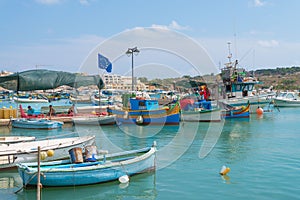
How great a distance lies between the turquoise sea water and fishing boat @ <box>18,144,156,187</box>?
24cm

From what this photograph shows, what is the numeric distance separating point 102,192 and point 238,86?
101 feet

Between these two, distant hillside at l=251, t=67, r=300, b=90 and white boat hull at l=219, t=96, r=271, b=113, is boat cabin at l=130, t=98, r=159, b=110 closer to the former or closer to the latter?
white boat hull at l=219, t=96, r=271, b=113

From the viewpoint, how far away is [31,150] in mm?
12984

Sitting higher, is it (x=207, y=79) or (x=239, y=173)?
(x=207, y=79)

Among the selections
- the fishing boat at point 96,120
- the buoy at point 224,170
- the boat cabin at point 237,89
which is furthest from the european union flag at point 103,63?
the boat cabin at point 237,89

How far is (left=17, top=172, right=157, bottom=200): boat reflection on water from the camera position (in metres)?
10.2

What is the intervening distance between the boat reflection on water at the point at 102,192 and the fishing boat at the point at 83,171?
6.5 inches

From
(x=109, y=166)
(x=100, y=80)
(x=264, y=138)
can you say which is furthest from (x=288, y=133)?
(x=109, y=166)

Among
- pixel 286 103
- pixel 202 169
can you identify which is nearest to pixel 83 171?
pixel 202 169

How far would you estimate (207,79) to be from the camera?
1606 inches

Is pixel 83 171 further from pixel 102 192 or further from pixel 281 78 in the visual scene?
pixel 281 78

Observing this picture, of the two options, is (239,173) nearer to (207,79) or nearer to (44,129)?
(44,129)

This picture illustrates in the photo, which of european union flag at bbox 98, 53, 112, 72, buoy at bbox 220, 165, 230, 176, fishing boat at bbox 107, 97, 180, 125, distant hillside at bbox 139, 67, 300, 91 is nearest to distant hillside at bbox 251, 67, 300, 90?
distant hillside at bbox 139, 67, 300, 91

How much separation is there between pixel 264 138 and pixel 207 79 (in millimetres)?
20169
